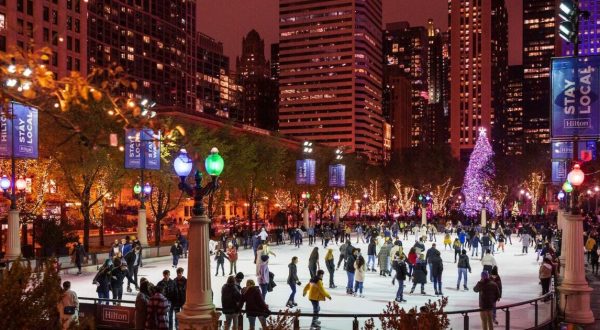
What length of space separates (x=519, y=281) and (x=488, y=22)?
612ft

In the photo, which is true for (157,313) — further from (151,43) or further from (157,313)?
(151,43)

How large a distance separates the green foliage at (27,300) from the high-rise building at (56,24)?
86.7m

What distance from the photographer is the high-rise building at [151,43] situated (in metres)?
151

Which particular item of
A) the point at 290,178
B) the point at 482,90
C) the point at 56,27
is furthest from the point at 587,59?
the point at 482,90

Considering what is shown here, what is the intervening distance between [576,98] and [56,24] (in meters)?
97.4

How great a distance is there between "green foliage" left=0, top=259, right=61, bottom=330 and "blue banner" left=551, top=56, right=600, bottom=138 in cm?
1349

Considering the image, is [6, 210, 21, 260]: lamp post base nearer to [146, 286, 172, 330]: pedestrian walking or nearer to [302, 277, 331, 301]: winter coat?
[302, 277, 331, 301]: winter coat

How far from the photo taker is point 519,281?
86.2 feet

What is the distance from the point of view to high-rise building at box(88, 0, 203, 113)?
151125mm

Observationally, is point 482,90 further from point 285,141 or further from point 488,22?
point 285,141

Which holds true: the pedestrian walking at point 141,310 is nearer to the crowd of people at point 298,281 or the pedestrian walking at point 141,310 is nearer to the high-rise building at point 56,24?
the crowd of people at point 298,281

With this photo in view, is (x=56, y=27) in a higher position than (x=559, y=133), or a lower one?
higher

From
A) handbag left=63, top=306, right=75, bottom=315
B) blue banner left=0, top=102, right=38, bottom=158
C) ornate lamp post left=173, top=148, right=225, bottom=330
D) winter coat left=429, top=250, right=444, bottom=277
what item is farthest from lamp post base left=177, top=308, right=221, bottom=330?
blue banner left=0, top=102, right=38, bottom=158

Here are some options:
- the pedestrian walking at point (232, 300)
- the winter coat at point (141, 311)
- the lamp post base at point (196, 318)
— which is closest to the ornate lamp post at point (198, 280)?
the lamp post base at point (196, 318)
